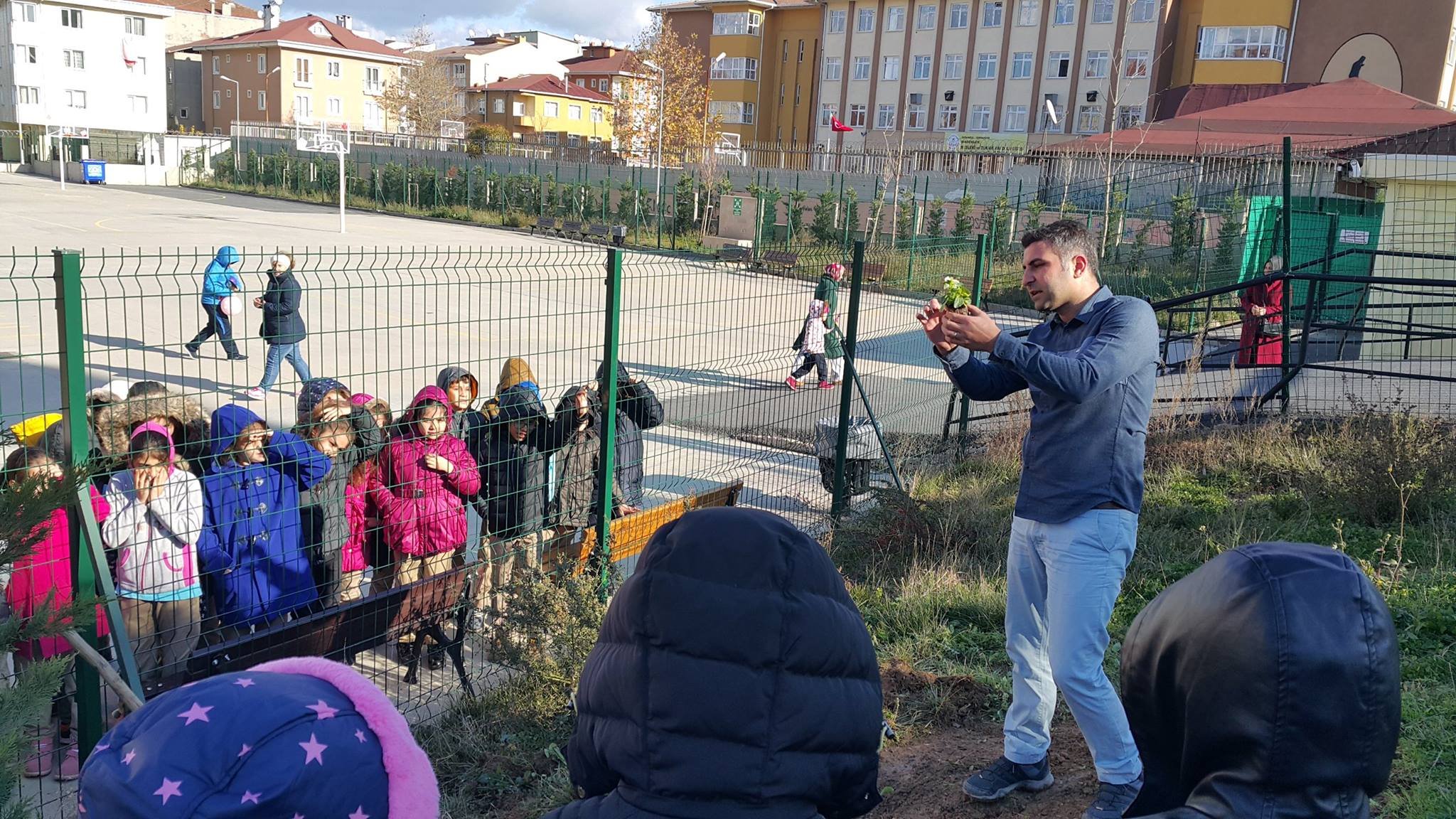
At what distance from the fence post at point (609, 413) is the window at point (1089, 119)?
172 feet

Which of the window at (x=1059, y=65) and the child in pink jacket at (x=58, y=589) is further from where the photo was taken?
the window at (x=1059, y=65)

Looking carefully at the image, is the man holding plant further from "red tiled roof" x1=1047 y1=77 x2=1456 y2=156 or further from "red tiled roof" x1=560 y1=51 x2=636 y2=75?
"red tiled roof" x1=560 y1=51 x2=636 y2=75

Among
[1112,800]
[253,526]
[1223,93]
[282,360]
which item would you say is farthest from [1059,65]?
[1112,800]

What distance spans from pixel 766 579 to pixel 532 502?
4.21 metres

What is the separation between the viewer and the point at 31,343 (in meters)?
13.0

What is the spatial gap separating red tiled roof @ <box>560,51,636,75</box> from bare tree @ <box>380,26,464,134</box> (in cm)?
1799

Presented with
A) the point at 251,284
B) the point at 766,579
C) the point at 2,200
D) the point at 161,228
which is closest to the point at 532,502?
the point at 766,579

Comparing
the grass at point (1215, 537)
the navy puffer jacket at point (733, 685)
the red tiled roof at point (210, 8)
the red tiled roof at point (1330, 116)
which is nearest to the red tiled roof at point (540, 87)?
the red tiled roof at point (210, 8)

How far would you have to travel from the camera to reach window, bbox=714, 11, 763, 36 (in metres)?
66.2

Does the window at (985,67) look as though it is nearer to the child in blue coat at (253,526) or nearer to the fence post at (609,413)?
the fence post at (609,413)

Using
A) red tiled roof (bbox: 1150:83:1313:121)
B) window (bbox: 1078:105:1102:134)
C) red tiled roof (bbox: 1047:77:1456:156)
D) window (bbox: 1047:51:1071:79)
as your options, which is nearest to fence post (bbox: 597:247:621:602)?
red tiled roof (bbox: 1047:77:1456:156)

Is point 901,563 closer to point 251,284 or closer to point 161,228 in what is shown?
A: point 251,284

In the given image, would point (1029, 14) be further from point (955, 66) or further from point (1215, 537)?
point (1215, 537)

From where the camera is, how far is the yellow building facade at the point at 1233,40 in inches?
1885
